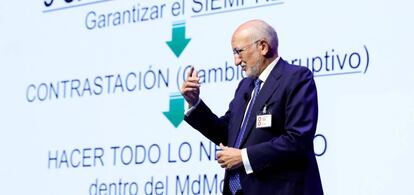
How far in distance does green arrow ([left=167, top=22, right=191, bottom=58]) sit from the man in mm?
1255

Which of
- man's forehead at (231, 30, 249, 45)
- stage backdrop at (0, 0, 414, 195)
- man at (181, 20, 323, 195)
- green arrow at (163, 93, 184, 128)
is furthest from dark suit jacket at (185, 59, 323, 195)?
green arrow at (163, 93, 184, 128)

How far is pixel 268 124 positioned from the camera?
286cm

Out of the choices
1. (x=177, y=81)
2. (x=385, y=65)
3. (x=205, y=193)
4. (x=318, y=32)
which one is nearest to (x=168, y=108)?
(x=177, y=81)

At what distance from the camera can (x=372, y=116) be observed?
364 cm

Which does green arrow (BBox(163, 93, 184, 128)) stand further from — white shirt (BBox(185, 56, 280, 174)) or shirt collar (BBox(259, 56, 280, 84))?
shirt collar (BBox(259, 56, 280, 84))

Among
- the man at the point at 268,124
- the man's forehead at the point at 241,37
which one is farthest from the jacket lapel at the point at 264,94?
the man's forehead at the point at 241,37

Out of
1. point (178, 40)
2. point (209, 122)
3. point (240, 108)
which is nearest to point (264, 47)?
point (240, 108)

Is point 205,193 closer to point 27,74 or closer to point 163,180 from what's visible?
point 163,180

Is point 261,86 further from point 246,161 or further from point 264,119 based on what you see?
point 246,161

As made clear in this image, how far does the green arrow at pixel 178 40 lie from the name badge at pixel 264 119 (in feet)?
4.75

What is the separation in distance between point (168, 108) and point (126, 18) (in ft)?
1.75

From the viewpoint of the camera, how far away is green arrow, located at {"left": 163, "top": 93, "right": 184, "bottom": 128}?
168 inches

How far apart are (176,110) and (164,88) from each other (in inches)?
5.2

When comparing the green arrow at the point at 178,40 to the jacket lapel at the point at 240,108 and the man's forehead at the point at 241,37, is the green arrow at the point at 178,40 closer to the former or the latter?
the jacket lapel at the point at 240,108
